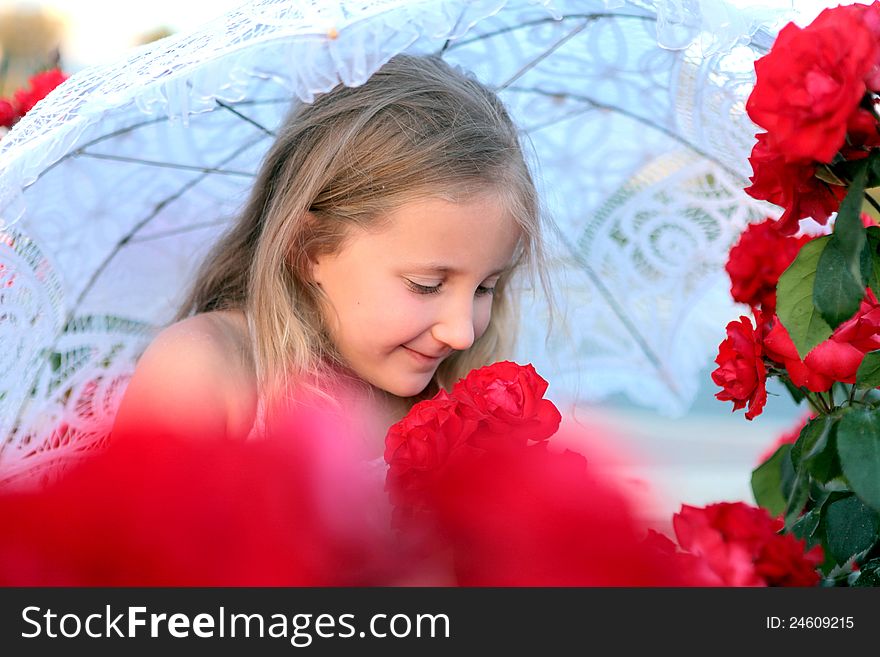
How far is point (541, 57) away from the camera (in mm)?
1713

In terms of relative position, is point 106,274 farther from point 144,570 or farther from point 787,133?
point 787,133

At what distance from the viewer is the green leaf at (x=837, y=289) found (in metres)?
0.79

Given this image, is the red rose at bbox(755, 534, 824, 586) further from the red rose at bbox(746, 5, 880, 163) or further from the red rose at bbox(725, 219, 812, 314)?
the red rose at bbox(725, 219, 812, 314)

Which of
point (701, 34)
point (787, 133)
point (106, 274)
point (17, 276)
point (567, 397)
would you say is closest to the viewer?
point (787, 133)

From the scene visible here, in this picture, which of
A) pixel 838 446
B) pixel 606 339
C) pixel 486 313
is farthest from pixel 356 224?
pixel 838 446

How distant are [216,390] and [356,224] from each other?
36 cm

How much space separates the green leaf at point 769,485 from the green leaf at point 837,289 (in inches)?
15.1

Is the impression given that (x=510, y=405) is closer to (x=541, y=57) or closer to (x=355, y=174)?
(x=355, y=174)

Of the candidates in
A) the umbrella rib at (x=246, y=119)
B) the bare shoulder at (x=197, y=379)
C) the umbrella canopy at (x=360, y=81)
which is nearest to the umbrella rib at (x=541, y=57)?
the umbrella canopy at (x=360, y=81)

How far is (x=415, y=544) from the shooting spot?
84cm

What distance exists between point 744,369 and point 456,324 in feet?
1.73

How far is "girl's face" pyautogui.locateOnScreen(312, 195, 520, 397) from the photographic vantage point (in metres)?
1.49

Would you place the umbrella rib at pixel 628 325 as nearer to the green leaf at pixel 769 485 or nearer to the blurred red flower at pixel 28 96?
the green leaf at pixel 769 485

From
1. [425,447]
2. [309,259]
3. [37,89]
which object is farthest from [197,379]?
[425,447]
